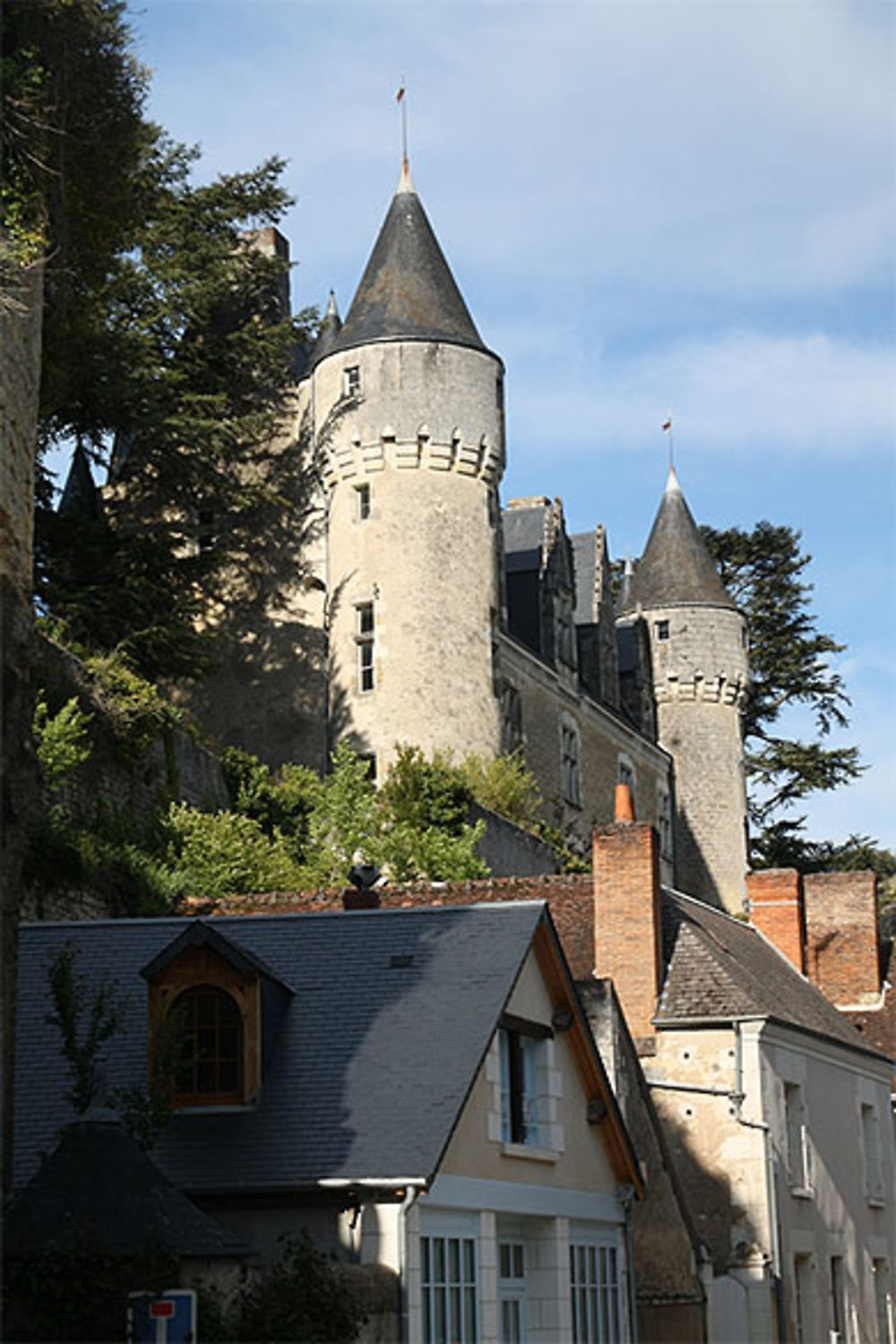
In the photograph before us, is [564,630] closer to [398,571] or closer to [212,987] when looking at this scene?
[398,571]

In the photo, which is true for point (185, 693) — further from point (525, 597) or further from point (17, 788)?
point (17, 788)

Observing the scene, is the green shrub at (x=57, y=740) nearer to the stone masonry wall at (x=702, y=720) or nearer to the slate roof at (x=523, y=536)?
the slate roof at (x=523, y=536)

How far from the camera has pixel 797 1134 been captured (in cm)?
2298

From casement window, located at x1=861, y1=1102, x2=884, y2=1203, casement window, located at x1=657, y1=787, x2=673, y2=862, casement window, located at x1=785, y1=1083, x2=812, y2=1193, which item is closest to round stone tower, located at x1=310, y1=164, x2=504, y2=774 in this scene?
casement window, located at x1=861, y1=1102, x2=884, y2=1203

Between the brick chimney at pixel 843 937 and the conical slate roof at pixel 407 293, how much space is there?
43.5ft

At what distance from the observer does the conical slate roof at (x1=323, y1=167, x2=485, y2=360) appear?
125ft

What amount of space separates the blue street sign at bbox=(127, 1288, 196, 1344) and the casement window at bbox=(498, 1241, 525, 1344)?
14.9 feet

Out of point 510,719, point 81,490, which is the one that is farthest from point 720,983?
point 81,490

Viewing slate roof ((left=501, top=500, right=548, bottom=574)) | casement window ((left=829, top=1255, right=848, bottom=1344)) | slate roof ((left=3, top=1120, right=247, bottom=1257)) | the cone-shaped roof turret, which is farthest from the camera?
slate roof ((left=501, top=500, right=548, bottom=574))

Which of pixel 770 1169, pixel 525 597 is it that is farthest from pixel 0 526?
pixel 525 597

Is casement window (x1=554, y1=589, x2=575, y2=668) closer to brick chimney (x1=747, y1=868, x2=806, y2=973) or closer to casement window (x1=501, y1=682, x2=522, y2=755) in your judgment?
casement window (x1=501, y1=682, x2=522, y2=755)

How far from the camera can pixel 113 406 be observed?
3316cm

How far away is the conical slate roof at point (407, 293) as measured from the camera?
38125 mm

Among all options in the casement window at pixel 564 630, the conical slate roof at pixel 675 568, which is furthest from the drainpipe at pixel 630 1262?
the conical slate roof at pixel 675 568
